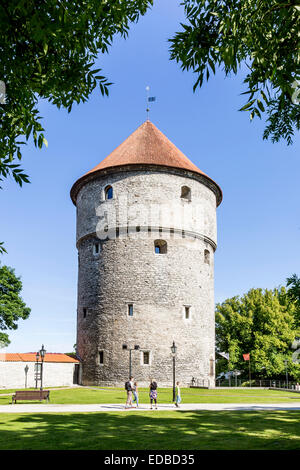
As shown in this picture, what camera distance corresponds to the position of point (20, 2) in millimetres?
5250

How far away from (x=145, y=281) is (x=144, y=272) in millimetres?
570

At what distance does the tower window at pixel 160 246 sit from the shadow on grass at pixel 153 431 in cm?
1616

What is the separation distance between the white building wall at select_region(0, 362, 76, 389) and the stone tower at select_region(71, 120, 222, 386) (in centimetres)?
117

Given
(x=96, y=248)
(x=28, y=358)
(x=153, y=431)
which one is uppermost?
(x=96, y=248)

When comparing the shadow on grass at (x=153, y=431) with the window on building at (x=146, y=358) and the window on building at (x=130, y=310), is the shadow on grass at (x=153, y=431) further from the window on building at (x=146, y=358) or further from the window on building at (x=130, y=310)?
the window on building at (x=130, y=310)

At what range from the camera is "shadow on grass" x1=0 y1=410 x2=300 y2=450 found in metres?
8.09

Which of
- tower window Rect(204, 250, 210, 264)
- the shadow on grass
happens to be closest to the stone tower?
tower window Rect(204, 250, 210, 264)

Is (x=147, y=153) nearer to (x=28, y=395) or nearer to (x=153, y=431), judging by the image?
(x=28, y=395)

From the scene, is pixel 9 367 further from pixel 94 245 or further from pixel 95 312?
pixel 94 245

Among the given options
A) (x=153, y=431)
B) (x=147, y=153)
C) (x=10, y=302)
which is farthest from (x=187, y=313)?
(x=153, y=431)

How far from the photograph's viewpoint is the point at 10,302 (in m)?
32.8

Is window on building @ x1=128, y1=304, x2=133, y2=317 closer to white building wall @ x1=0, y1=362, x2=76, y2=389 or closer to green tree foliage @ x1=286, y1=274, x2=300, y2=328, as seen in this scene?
white building wall @ x1=0, y1=362, x2=76, y2=389

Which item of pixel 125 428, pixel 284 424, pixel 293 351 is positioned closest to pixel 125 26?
pixel 125 428

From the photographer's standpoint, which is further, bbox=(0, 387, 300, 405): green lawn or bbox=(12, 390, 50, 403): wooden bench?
bbox=(0, 387, 300, 405): green lawn
